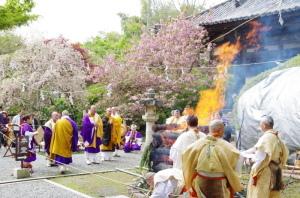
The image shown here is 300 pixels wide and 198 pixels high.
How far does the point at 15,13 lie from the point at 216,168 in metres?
17.9

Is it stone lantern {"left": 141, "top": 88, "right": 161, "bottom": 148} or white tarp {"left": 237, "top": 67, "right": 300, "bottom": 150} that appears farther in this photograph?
stone lantern {"left": 141, "top": 88, "right": 161, "bottom": 148}

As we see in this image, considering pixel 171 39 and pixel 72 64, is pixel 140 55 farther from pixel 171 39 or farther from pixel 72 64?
pixel 72 64

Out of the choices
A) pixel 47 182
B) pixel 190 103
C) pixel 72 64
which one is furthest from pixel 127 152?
pixel 72 64

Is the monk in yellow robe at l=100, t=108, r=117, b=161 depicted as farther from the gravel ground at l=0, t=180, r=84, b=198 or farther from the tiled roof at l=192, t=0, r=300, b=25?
the tiled roof at l=192, t=0, r=300, b=25

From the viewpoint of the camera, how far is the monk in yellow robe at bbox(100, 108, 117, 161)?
14742mm

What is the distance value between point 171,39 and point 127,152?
6.19 m

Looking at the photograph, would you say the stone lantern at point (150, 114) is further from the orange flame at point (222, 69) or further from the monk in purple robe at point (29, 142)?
the orange flame at point (222, 69)

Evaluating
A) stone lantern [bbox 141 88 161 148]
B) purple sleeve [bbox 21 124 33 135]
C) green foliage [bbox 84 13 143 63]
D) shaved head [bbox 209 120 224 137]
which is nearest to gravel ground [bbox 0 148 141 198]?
purple sleeve [bbox 21 124 33 135]

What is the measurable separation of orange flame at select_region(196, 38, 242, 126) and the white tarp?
432 centimetres

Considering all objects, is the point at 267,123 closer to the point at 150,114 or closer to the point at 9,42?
the point at 150,114

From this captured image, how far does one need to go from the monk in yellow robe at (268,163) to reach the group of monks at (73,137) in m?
6.44

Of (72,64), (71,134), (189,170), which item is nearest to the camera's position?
(189,170)

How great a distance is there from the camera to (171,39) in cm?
2083

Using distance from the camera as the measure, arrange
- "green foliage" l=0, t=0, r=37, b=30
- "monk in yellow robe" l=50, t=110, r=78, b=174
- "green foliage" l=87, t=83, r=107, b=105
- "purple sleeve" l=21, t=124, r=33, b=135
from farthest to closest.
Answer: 1. "green foliage" l=87, t=83, r=107, b=105
2. "green foliage" l=0, t=0, r=37, b=30
3. "purple sleeve" l=21, t=124, r=33, b=135
4. "monk in yellow robe" l=50, t=110, r=78, b=174
